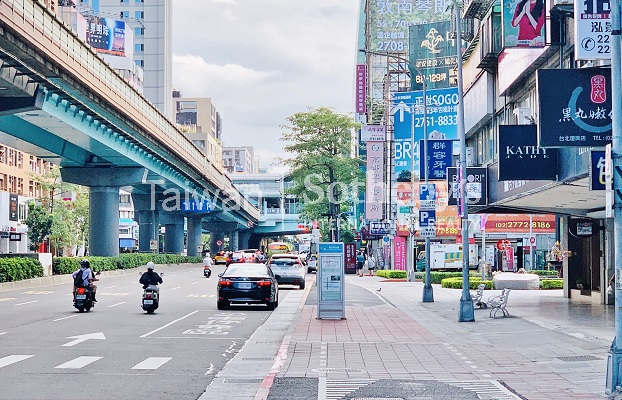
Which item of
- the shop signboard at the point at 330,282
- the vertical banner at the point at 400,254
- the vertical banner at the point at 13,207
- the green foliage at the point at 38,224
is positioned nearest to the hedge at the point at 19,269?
the shop signboard at the point at 330,282

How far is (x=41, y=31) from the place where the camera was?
34.3 meters

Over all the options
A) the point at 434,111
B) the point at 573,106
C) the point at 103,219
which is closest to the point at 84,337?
the point at 573,106

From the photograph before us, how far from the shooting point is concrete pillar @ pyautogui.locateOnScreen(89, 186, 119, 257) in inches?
2527

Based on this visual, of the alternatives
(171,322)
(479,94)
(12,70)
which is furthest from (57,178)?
(171,322)

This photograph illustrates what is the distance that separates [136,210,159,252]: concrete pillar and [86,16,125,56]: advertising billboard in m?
34.8

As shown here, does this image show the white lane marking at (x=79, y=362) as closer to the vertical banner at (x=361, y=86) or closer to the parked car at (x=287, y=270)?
the parked car at (x=287, y=270)

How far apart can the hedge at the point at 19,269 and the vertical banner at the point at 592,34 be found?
113 ft

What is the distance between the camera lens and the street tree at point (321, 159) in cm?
7969

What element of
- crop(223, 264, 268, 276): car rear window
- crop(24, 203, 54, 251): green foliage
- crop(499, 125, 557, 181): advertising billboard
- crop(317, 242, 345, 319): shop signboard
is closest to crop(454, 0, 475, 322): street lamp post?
crop(499, 125, 557, 181): advertising billboard

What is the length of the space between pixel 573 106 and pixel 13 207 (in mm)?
78696

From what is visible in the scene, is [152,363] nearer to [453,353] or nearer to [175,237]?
[453,353]

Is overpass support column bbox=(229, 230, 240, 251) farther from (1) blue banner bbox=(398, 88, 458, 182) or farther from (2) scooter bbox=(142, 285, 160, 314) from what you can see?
(2) scooter bbox=(142, 285, 160, 314)

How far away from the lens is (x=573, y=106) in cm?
1827

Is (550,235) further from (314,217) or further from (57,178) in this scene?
(57,178)
